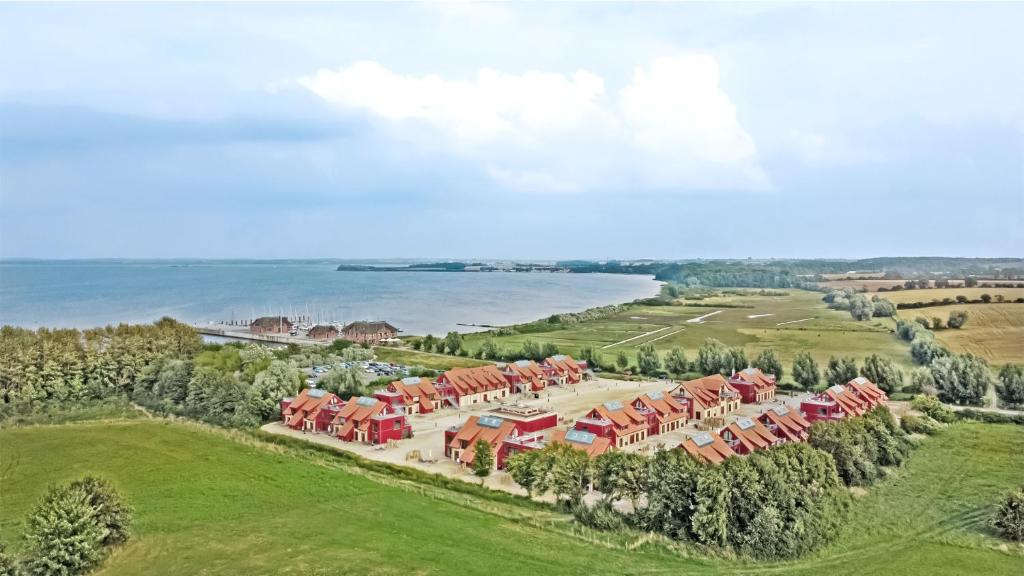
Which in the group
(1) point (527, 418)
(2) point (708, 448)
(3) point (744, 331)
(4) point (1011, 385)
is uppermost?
(3) point (744, 331)

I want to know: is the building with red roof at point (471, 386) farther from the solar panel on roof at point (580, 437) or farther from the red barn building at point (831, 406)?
the red barn building at point (831, 406)

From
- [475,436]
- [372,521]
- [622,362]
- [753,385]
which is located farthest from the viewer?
[622,362]

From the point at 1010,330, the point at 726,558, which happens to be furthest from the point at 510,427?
the point at 1010,330

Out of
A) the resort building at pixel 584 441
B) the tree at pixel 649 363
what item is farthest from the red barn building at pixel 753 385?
the resort building at pixel 584 441

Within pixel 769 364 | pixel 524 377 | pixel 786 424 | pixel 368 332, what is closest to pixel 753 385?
pixel 769 364

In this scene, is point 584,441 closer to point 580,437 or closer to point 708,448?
point 580,437
